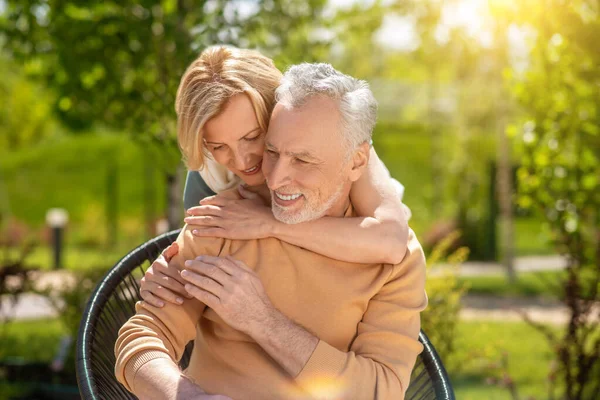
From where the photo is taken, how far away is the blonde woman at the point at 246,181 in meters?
1.97

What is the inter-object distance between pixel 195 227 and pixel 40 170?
22.7 m

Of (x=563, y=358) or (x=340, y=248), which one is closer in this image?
(x=340, y=248)

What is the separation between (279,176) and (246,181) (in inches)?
11.3

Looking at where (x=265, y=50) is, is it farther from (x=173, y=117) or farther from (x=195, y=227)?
(x=195, y=227)

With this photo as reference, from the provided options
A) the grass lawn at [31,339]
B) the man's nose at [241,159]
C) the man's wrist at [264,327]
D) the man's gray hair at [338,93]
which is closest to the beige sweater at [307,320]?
the man's wrist at [264,327]

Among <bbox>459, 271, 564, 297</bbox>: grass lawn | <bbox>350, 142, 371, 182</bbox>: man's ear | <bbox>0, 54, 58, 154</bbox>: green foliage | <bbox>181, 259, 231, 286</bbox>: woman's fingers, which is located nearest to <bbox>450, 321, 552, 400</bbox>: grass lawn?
<bbox>459, 271, 564, 297</bbox>: grass lawn

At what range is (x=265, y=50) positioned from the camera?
18.0ft

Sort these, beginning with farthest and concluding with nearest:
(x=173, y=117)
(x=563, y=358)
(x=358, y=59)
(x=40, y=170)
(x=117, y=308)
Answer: (x=40, y=170)
(x=358, y=59)
(x=173, y=117)
(x=563, y=358)
(x=117, y=308)

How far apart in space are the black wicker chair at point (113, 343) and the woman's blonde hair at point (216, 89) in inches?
21.1

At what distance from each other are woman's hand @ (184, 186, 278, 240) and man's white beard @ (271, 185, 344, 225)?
0.08ft

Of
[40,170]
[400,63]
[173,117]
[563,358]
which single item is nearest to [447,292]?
[563,358]

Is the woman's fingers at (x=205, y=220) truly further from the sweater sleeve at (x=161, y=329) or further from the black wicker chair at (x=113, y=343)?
the black wicker chair at (x=113, y=343)

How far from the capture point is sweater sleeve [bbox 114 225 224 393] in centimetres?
181

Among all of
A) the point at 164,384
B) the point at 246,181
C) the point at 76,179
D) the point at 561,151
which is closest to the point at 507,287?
the point at 561,151
